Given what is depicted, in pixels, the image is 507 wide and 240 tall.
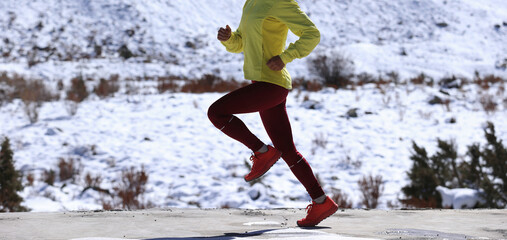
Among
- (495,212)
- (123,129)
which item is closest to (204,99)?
(123,129)

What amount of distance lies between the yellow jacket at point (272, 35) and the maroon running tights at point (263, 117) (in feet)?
0.24

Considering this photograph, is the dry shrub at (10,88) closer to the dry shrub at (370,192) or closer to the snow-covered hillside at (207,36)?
the snow-covered hillside at (207,36)

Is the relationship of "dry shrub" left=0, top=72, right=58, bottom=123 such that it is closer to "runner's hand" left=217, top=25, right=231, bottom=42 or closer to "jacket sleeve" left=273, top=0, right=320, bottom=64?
"runner's hand" left=217, top=25, right=231, bottom=42

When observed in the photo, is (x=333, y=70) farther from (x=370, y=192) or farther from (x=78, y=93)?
(x=370, y=192)

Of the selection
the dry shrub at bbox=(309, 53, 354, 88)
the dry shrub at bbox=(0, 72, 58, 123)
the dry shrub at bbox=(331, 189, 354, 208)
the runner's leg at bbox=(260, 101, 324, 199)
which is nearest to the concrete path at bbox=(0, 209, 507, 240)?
the runner's leg at bbox=(260, 101, 324, 199)

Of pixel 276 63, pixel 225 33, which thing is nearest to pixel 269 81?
pixel 276 63

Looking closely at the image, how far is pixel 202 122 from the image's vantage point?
31.7ft

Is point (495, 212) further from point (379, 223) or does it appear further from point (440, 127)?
point (440, 127)

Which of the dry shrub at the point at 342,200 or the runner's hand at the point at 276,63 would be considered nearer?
the runner's hand at the point at 276,63

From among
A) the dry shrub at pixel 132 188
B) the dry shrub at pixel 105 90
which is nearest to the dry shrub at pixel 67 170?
the dry shrub at pixel 132 188

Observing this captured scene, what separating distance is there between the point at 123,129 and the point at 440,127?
6.32m

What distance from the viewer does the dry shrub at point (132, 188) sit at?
5.82 metres

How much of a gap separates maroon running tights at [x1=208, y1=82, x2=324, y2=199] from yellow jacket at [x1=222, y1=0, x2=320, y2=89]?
0.07m

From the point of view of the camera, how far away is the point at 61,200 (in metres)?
6.00
